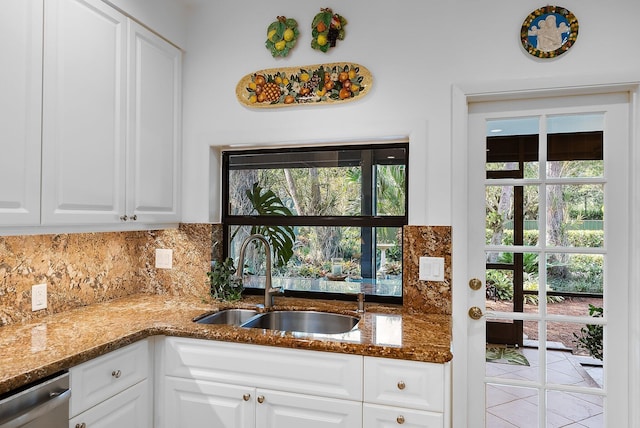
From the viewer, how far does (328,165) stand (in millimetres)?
2371

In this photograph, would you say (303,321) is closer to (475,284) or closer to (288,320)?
(288,320)

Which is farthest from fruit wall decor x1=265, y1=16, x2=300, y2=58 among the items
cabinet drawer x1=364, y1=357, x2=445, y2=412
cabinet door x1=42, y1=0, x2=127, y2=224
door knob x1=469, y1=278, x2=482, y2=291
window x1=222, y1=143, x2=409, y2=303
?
cabinet drawer x1=364, y1=357, x2=445, y2=412

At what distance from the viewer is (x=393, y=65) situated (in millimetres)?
2092

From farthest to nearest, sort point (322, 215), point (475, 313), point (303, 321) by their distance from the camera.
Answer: point (322, 215), point (303, 321), point (475, 313)

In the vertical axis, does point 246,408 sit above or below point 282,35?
below

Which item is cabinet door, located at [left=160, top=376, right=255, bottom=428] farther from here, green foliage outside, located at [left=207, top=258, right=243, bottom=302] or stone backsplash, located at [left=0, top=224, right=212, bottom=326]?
stone backsplash, located at [left=0, top=224, right=212, bottom=326]

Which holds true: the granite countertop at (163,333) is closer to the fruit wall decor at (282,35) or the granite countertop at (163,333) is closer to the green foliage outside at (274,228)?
the green foliage outside at (274,228)

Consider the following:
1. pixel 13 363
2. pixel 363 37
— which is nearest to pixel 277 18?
pixel 363 37

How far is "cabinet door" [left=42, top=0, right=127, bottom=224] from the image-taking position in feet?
5.33

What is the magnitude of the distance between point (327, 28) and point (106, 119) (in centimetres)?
123

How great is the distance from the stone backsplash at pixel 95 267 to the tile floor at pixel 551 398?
5.59 feet

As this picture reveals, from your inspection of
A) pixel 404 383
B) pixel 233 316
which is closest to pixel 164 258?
pixel 233 316

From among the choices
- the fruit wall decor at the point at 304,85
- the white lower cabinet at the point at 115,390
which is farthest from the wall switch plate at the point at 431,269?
the white lower cabinet at the point at 115,390

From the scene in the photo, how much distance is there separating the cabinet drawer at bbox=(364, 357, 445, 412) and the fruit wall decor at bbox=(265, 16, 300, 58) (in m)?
1.71
